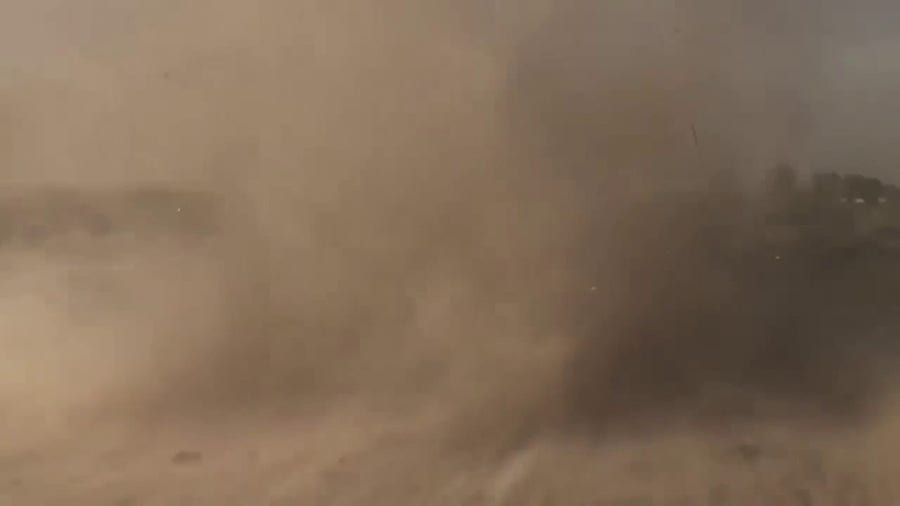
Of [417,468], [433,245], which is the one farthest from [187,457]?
[433,245]

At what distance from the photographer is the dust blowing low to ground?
3.27 ft

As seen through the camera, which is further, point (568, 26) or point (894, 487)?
point (568, 26)

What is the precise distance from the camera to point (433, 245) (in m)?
1.05

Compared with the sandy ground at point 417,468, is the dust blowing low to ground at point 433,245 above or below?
above

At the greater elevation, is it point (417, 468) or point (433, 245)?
point (433, 245)

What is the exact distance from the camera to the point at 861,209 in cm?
107

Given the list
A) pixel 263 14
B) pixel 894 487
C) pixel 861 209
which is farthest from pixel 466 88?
pixel 894 487

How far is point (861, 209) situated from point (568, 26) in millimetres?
432

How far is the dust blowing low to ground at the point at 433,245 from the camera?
998 mm

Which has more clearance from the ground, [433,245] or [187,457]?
[433,245]

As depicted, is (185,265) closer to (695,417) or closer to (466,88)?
(466,88)

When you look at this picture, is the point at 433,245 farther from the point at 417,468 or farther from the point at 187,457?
the point at 187,457

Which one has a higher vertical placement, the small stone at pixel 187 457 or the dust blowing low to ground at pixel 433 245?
the dust blowing low to ground at pixel 433 245

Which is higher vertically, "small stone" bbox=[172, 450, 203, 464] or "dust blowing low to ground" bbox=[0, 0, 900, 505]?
"dust blowing low to ground" bbox=[0, 0, 900, 505]
